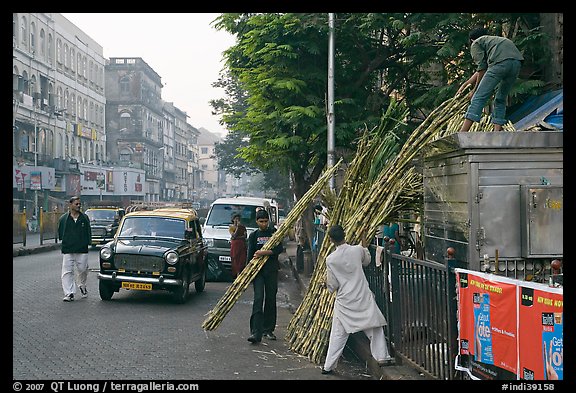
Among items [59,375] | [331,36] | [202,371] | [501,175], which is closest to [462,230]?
[501,175]

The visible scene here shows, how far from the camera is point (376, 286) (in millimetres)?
8383

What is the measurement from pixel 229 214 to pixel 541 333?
14922 millimetres

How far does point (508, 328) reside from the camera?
483 centimetres

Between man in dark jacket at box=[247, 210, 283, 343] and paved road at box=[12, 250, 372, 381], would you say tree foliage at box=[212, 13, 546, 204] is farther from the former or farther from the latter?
man in dark jacket at box=[247, 210, 283, 343]

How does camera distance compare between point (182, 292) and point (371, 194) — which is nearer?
point (371, 194)

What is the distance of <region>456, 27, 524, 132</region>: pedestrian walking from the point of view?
7.45 metres

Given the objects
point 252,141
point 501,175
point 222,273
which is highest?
point 252,141

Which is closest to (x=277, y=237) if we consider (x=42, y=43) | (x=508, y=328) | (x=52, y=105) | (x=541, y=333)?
(x=508, y=328)

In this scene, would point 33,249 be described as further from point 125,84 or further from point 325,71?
point 125,84

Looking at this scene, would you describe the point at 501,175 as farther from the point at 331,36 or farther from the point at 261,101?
the point at 261,101

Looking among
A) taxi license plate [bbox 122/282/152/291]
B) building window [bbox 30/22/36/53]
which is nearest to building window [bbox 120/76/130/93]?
building window [bbox 30/22/36/53]

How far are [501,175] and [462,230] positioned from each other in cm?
70

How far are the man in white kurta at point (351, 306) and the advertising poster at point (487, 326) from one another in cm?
153

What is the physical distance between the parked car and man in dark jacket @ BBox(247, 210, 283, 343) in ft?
57.5
